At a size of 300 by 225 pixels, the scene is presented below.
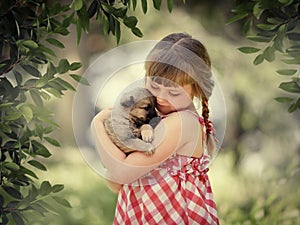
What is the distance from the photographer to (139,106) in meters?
1.41

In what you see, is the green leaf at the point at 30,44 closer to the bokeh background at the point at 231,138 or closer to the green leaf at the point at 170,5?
the bokeh background at the point at 231,138

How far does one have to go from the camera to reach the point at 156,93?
146cm

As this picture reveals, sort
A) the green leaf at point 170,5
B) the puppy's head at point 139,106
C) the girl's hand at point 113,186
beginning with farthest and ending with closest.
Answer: the green leaf at point 170,5, the girl's hand at point 113,186, the puppy's head at point 139,106

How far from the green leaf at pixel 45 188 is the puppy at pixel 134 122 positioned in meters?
0.34

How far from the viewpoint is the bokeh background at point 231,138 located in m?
1.63

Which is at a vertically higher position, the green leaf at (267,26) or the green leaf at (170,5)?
the green leaf at (170,5)

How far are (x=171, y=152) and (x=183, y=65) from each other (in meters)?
0.19

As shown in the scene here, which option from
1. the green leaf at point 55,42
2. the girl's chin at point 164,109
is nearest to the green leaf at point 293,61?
the girl's chin at point 164,109

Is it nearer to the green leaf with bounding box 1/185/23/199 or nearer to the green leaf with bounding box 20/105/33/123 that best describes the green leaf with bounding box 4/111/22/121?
the green leaf with bounding box 20/105/33/123

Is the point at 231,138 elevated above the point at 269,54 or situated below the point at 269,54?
below

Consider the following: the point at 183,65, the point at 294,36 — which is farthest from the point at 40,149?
the point at 294,36

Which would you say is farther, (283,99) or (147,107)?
(283,99)

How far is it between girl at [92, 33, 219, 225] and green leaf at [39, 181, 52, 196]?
271 millimetres

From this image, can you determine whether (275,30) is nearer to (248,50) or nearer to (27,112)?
(248,50)
